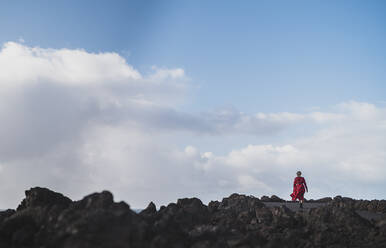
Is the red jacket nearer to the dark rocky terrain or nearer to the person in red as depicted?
the person in red

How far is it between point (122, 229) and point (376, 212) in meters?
18.5

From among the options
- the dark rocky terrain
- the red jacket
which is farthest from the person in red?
the dark rocky terrain

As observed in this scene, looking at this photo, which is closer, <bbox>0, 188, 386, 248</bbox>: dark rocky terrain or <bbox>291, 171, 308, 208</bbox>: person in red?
<bbox>0, 188, 386, 248</bbox>: dark rocky terrain

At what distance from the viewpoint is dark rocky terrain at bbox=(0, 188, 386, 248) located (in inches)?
434

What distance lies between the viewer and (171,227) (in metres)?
14.5

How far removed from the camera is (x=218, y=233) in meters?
14.7

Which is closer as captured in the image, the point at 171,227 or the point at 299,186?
the point at 171,227

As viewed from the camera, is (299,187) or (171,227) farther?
(299,187)

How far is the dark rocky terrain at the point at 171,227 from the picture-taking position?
36.1ft

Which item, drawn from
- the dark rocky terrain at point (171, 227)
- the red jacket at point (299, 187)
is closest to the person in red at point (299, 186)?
the red jacket at point (299, 187)

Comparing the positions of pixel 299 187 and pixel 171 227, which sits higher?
pixel 299 187

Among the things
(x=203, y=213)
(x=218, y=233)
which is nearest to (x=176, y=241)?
(x=218, y=233)

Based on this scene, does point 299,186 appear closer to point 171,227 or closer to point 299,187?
point 299,187

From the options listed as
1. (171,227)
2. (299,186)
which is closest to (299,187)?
(299,186)
